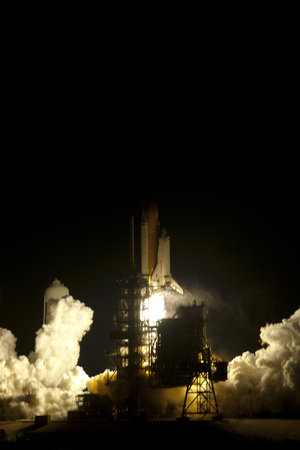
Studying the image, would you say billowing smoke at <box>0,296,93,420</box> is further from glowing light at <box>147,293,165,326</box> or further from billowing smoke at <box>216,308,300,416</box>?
billowing smoke at <box>216,308,300,416</box>

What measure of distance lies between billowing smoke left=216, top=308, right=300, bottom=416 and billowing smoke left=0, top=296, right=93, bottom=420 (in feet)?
50.9

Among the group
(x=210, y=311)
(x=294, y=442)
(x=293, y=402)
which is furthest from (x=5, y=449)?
(x=210, y=311)

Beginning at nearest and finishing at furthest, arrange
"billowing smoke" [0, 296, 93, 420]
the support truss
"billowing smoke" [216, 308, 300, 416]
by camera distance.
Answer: "billowing smoke" [216, 308, 300, 416] < the support truss < "billowing smoke" [0, 296, 93, 420]

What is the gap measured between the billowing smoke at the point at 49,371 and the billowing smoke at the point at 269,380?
50.9 feet

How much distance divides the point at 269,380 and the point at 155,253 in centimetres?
1831

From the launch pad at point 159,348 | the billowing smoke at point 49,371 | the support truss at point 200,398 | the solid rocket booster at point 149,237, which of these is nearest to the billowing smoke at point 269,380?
the support truss at point 200,398

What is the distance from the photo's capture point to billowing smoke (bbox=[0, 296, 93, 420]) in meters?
69.0

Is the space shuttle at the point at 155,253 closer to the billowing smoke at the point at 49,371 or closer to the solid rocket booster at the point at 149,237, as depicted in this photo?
the solid rocket booster at the point at 149,237

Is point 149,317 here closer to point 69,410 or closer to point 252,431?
point 69,410

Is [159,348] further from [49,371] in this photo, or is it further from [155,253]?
[49,371]

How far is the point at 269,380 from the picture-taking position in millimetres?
64062

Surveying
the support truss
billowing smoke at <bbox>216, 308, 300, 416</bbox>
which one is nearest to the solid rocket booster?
the support truss

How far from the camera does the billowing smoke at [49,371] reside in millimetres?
69000

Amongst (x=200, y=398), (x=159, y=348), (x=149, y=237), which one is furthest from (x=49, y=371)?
(x=149, y=237)
